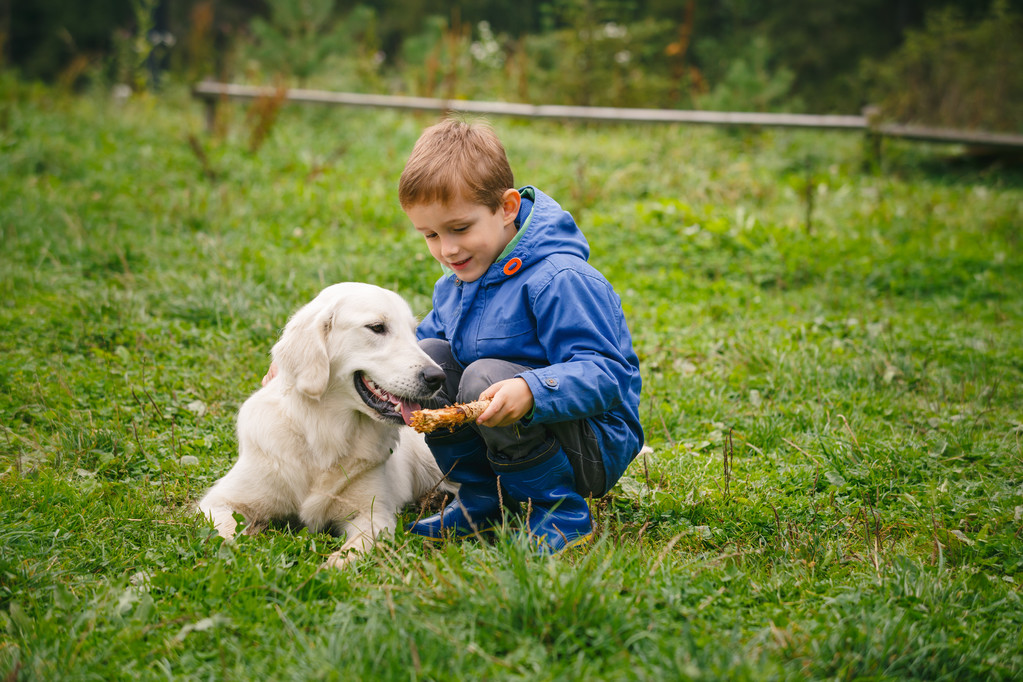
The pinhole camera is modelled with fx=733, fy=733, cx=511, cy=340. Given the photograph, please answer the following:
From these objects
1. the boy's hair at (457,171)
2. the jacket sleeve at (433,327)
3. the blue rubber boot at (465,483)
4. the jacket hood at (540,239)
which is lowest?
the blue rubber boot at (465,483)

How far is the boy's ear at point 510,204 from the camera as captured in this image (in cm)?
262

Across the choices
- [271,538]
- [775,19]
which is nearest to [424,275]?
[271,538]

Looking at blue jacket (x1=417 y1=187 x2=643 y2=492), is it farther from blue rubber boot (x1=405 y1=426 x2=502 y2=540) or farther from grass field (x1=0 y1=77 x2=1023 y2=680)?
grass field (x1=0 y1=77 x2=1023 y2=680)

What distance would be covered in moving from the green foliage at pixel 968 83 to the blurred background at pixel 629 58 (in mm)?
21

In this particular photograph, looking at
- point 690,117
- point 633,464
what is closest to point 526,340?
point 633,464

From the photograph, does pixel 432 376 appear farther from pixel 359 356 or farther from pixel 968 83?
pixel 968 83

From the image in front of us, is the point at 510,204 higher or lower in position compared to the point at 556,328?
higher

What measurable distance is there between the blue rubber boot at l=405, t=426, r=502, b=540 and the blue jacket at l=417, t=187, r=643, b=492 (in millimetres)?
314

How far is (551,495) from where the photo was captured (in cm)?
255

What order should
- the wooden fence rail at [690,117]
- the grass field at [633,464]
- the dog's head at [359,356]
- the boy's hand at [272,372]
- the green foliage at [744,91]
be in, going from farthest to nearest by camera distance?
the green foliage at [744,91]
the wooden fence rail at [690,117]
the boy's hand at [272,372]
the dog's head at [359,356]
the grass field at [633,464]

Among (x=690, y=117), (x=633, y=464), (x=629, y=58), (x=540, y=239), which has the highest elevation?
(x=629, y=58)

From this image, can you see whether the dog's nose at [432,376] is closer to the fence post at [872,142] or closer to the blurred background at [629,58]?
the fence post at [872,142]

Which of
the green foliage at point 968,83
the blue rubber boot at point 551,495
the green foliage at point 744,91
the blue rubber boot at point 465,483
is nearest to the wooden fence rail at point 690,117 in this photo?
the green foliage at point 968,83

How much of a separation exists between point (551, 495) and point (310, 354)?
100cm
